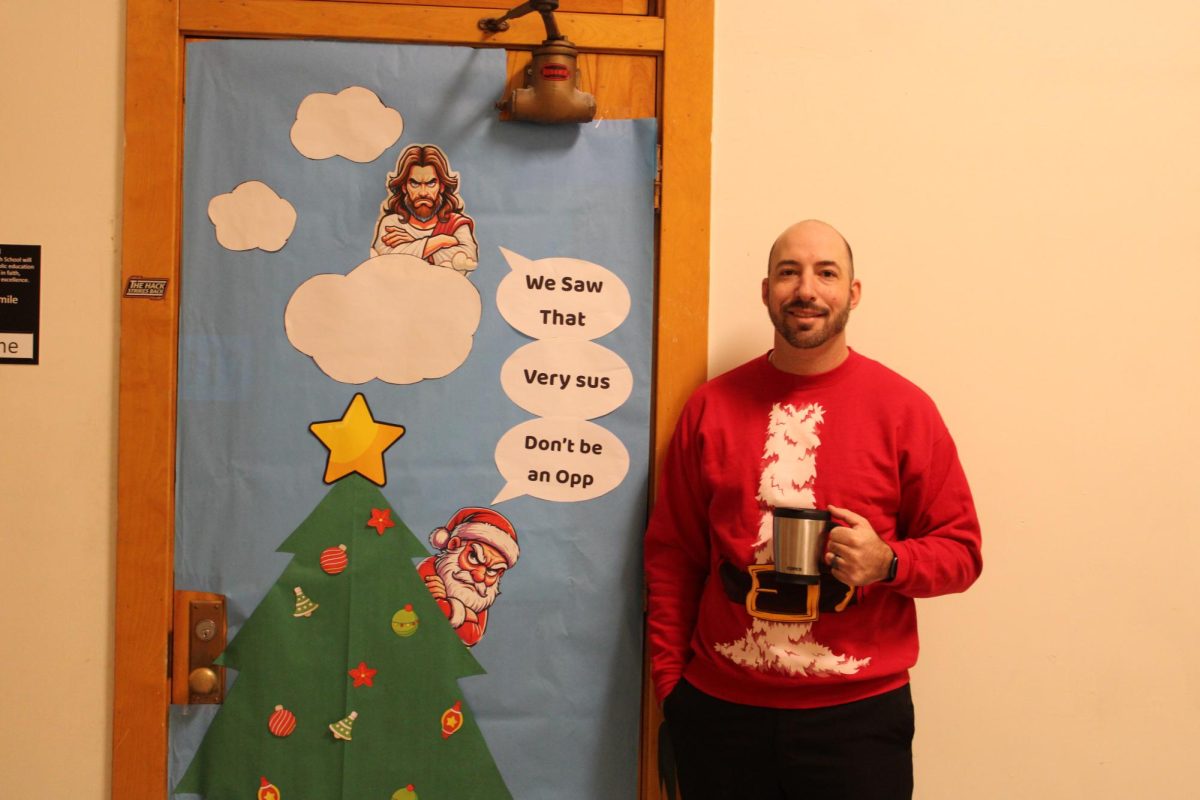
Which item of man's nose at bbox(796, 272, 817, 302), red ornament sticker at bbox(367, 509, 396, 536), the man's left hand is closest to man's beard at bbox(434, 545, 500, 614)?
red ornament sticker at bbox(367, 509, 396, 536)

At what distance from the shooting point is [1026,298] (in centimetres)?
179

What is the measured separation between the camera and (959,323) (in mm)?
1781

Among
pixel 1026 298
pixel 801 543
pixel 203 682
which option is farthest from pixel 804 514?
pixel 203 682

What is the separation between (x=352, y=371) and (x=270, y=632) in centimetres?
52

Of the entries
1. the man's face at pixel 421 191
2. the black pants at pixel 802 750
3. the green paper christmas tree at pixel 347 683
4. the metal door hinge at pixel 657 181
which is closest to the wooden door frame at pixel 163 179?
the metal door hinge at pixel 657 181

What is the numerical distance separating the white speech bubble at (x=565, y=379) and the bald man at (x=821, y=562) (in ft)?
0.72

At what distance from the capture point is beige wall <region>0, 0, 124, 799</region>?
1.73m

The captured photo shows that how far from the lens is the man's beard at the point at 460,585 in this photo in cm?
174

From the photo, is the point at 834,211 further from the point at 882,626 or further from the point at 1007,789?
the point at 1007,789

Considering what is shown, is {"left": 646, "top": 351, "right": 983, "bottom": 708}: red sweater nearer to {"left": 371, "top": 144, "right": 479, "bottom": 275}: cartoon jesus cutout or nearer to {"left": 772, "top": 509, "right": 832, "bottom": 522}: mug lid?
{"left": 772, "top": 509, "right": 832, "bottom": 522}: mug lid

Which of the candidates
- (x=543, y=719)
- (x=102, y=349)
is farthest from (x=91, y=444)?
(x=543, y=719)

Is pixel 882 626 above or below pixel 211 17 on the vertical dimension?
below

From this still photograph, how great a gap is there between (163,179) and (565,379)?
85 centimetres

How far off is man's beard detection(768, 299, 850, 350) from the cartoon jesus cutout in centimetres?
63
